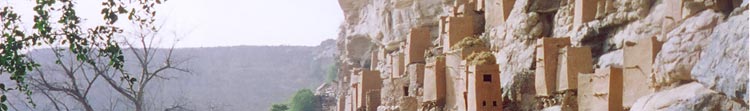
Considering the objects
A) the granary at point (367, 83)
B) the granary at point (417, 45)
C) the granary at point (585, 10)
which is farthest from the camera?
the granary at point (367, 83)

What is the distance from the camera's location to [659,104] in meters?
14.5

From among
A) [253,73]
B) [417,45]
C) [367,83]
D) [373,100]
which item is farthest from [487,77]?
[253,73]

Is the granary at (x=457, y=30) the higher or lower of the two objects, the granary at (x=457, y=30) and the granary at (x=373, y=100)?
the higher

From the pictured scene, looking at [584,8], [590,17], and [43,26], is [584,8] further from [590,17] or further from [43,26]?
[43,26]

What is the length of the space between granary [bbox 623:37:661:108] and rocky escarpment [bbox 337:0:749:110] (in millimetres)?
315

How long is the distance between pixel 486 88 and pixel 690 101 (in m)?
11.0

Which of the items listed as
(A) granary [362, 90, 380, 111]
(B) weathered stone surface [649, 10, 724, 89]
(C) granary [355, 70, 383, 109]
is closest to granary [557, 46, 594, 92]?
(B) weathered stone surface [649, 10, 724, 89]

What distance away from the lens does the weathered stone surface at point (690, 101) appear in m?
12.6

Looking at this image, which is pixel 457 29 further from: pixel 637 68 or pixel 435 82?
pixel 637 68

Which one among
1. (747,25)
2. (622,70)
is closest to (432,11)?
(622,70)

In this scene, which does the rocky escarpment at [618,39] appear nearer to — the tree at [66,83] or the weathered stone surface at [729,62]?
the weathered stone surface at [729,62]

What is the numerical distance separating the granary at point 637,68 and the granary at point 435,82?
328 inches

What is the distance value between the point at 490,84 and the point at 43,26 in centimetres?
1404

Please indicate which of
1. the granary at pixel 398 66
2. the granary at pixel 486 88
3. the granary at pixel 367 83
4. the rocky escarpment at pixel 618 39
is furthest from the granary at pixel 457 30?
the granary at pixel 367 83
